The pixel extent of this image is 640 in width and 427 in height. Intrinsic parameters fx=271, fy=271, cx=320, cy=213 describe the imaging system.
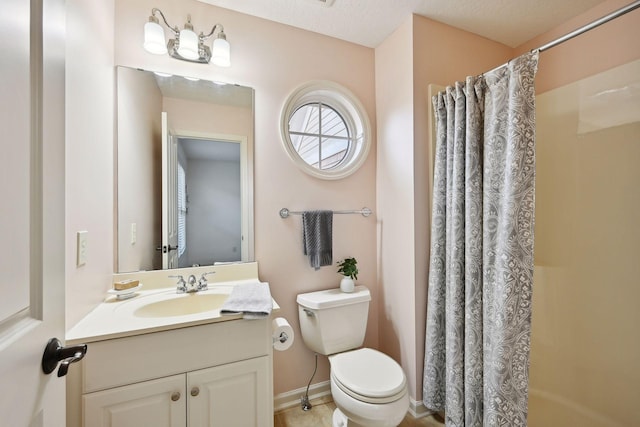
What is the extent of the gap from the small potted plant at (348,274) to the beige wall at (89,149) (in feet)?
4.10

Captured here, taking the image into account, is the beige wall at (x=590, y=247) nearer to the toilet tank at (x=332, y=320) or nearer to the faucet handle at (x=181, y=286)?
the toilet tank at (x=332, y=320)

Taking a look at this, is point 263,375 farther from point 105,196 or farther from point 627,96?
point 627,96

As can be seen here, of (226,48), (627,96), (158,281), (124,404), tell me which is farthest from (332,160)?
(124,404)

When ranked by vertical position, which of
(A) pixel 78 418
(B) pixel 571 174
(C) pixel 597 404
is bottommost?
(C) pixel 597 404

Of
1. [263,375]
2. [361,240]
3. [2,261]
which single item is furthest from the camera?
[361,240]

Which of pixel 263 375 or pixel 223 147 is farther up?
pixel 223 147

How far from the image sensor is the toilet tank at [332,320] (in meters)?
1.56

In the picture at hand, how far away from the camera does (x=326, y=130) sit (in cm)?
200

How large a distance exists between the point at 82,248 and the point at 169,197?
498 mm

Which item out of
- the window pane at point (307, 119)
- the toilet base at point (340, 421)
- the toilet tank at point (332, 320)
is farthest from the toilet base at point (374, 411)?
the window pane at point (307, 119)

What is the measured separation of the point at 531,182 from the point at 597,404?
1.17 m

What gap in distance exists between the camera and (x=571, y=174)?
1436 millimetres

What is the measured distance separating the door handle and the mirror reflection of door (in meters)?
0.95

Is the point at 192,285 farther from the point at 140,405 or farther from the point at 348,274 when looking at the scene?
the point at 348,274
